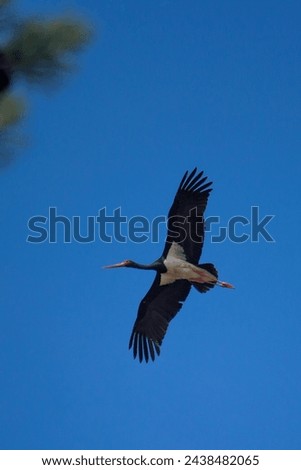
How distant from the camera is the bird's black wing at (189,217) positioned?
28.6 ft

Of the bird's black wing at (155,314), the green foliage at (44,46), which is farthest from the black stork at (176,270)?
the green foliage at (44,46)

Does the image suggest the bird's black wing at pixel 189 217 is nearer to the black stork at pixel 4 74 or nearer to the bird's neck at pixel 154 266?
the bird's neck at pixel 154 266

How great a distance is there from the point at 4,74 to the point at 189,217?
6.51 m

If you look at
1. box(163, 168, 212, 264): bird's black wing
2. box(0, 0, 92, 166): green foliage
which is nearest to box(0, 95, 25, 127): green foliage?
box(0, 0, 92, 166): green foliage

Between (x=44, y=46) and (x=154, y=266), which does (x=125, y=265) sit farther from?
(x=44, y=46)

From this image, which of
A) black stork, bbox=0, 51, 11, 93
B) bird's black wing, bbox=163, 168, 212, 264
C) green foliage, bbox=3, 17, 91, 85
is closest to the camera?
black stork, bbox=0, 51, 11, 93

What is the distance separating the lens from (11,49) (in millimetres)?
2551

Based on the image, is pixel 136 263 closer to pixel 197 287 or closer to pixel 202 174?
pixel 197 287

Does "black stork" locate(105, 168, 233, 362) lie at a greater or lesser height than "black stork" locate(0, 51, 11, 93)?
greater

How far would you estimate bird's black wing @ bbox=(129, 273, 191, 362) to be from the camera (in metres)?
9.53

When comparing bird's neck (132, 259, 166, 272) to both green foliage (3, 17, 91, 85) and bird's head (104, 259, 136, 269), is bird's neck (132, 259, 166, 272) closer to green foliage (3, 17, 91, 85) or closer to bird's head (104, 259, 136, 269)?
bird's head (104, 259, 136, 269)

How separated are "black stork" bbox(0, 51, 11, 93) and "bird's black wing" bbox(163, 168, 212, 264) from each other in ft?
20.8

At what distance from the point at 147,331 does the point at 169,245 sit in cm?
132
